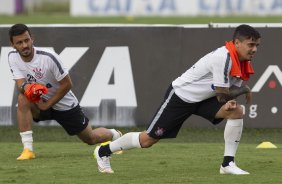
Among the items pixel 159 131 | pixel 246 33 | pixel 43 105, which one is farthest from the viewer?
pixel 43 105

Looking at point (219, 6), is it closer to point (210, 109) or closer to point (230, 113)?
point (210, 109)

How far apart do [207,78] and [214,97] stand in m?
0.26

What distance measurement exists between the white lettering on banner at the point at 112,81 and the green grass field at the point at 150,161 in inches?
22.9

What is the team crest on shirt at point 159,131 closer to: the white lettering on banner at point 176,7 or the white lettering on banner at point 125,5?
the white lettering on banner at point 176,7

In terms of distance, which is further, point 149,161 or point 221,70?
point 149,161

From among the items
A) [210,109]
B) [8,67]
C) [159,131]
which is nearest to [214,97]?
[210,109]

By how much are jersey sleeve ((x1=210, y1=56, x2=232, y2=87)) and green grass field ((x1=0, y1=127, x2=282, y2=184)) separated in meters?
0.99

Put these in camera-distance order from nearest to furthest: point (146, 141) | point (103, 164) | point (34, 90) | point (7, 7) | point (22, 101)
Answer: point (146, 141) → point (103, 164) → point (34, 90) → point (22, 101) → point (7, 7)

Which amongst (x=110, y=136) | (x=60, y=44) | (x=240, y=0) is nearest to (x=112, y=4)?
(x=240, y=0)

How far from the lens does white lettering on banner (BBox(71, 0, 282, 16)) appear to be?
44156 mm

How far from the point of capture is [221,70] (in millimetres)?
11227

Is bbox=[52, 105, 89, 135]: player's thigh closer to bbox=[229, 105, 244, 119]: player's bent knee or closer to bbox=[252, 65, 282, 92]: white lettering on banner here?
bbox=[229, 105, 244, 119]: player's bent knee

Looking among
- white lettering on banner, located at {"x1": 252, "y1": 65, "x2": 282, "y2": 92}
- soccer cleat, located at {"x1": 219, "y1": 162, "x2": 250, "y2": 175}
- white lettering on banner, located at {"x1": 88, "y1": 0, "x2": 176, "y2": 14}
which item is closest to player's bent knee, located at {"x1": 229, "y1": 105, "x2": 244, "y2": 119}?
soccer cleat, located at {"x1": 219, "y1": 162, "x2": 250, "y2": 175}

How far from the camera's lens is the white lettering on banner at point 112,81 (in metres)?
17.0
